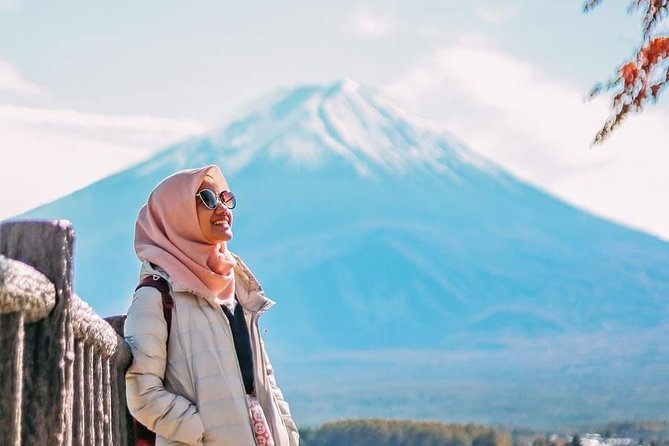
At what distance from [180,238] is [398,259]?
10611 centimetres

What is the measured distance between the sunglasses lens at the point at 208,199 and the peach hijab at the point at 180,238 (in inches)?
1.0

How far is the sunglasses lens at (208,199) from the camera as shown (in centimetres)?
333

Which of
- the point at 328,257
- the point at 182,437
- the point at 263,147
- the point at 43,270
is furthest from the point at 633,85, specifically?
the point at 263,147

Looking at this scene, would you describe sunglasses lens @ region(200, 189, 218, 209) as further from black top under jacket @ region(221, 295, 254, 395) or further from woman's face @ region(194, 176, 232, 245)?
black top under jacket @ region(221, 295, 254, 395)

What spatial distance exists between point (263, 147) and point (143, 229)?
119 meters

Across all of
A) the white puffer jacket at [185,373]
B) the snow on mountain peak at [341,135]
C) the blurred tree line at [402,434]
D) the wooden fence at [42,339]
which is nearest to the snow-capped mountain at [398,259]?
the snow on mountain peak at [341,135]

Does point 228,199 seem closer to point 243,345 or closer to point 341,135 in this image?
point 243,345

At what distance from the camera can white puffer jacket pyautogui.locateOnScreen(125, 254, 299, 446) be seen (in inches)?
123

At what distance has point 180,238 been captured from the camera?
330cm

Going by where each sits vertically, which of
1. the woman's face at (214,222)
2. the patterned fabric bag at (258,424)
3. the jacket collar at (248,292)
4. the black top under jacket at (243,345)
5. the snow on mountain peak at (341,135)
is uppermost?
the snow on mountain peak at (341,135)

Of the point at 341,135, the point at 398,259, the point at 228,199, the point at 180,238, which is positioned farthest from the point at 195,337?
the point at 341,135

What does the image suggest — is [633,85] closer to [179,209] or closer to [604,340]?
[179,209]

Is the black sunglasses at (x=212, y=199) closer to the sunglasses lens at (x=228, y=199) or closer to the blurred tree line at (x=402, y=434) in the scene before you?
the sunglasses lens at (x=228, y=199)

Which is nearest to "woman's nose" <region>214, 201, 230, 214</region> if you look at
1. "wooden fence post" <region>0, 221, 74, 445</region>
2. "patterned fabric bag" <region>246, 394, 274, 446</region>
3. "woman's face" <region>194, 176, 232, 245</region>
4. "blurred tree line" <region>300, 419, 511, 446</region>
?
"woman's face" <region>194, 176, 232, 245</region>
